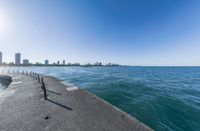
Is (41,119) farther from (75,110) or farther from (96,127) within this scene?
(96,127)

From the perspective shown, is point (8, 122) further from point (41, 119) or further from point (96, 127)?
point (96, 127)

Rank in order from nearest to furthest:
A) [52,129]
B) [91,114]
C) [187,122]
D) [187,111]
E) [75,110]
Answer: [52,129], [91,114], [75,110], [187,122], [187,111]

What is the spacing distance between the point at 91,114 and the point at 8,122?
4.02 m

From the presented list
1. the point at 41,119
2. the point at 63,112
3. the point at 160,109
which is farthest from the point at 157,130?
the point at 41,119

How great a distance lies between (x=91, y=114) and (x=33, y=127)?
268cm

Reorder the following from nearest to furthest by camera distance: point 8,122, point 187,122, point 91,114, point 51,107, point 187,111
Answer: point 8,122 < point 91,114 < point 51,107 < point 187,122 < point 187,111

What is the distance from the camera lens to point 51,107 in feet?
21.4

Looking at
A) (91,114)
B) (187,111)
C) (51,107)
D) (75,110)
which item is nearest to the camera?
(91,114)

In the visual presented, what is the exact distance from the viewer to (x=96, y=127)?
14.3ft

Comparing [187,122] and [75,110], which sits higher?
[75,110]

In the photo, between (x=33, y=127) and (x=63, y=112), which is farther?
(x=63, y=112)

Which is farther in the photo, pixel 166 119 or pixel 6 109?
pixel 166 119

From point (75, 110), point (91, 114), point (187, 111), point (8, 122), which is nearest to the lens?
point (8, 122)

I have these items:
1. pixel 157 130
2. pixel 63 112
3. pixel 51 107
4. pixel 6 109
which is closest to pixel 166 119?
pixel 157 130
